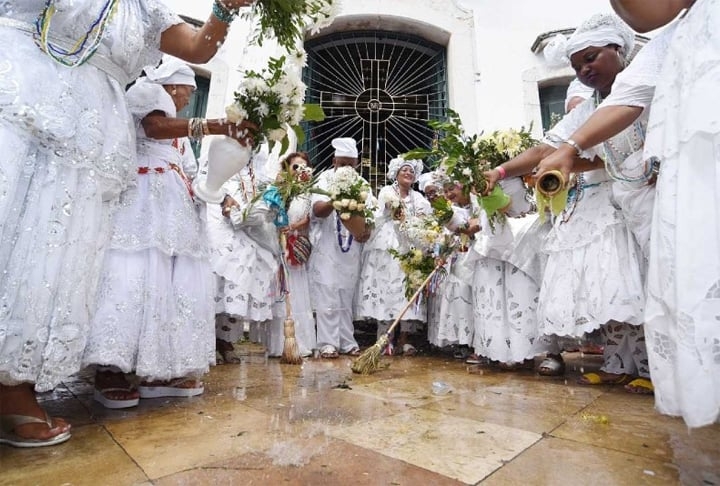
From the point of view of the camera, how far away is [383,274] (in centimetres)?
447

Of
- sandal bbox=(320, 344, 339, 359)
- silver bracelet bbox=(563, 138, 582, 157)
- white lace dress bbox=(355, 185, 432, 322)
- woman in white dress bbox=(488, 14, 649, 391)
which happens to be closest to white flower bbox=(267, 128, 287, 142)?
woman in white dress bbox=(488, 14, 649, 391)

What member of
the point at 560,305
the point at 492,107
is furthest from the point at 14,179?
the point at 492,107

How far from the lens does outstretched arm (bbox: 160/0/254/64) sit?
1813mm

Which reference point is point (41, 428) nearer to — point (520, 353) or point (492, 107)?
point (520, 353)

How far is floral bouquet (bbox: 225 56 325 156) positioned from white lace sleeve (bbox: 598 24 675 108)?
1.31 metres

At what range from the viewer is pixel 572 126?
2.64 m

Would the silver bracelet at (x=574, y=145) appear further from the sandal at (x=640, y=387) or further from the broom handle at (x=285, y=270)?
the broom handle at (x=285, y=270)

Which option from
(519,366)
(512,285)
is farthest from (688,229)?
(519,366)

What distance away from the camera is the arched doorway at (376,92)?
24.6 feet

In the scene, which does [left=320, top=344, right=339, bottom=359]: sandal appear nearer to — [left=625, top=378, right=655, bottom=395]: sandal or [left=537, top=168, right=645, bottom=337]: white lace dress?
[left=537, top=168, right=645, bottom=337]: white lace dress

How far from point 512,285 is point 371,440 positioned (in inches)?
85.0

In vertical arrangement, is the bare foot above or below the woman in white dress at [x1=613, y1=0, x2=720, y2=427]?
below

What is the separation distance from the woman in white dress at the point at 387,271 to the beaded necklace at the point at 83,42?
3.23m

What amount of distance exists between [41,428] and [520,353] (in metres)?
2.80
